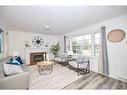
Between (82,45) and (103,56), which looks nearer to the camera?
(103,56)

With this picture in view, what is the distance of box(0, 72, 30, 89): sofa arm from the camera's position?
174 cm

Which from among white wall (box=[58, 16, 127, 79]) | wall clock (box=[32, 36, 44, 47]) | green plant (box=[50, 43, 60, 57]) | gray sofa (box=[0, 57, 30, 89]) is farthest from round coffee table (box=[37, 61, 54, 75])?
white wall (box=[58, 16, 127, 79])

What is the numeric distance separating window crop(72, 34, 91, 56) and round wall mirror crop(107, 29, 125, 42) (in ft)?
4.12

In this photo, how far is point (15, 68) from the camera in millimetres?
2279

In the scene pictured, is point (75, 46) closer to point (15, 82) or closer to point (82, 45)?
point (82, 45)

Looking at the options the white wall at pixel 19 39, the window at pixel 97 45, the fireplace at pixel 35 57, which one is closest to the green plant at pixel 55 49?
the fireplace at pixel 35 57

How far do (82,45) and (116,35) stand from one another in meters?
1.94

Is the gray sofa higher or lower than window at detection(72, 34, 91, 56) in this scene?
lower

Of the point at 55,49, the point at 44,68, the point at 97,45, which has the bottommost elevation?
the point at 44,68

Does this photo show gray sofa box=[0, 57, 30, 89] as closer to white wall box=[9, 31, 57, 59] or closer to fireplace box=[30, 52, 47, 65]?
white wall box=[9, 31, 57, 59]

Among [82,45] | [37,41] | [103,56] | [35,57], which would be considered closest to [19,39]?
[37,41]

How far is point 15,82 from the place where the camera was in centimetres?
189

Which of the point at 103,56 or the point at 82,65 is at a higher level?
the point at 103,56

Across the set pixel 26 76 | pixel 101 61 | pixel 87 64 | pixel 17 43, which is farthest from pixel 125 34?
pixel 17 43
